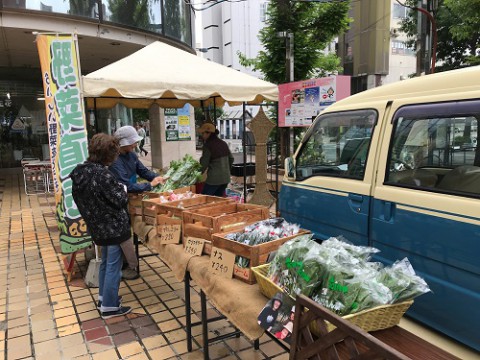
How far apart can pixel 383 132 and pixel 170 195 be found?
2343 millimetres

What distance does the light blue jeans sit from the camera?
3746 millimetres

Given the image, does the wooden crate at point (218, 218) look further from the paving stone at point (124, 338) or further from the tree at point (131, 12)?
the tree at point (131, 12)

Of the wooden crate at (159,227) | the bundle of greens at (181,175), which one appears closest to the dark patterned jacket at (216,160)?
the bundle of greens at (181,175)

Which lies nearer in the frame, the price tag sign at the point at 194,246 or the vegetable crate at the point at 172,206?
the price tag sign at the point at 194,246

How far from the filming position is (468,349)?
220 centimetres

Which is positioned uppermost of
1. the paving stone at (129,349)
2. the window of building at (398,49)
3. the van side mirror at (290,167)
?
the window of building at (398,49)

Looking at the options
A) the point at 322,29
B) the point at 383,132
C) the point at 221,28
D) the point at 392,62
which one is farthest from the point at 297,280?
the point at 221,28

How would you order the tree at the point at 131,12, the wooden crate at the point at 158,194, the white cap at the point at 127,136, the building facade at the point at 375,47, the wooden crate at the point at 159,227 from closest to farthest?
1. the wooden crate at the point at 159,227
2. the white cap at the point at 127,136
3. the wooden crate at the point at 158,194
4. the tree at the point at 131,12
5. the building facade at the point at 375,47

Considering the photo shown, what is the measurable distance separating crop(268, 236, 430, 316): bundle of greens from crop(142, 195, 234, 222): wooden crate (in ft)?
5.56

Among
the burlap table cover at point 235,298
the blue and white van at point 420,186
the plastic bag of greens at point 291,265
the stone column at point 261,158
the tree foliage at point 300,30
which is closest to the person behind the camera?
the plastic bag of greens at point 291,265

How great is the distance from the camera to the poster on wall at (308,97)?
5797mm

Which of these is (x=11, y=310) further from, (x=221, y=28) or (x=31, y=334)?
(x=221, y=28)

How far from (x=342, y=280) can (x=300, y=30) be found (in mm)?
Result: 9963

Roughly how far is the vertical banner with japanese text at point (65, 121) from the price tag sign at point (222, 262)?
8.49 feet
